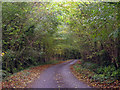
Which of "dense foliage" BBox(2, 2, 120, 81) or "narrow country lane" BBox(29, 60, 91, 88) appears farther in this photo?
"dense foliage" BBox(2, 2, 120, 81)

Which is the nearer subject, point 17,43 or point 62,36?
point 17,43

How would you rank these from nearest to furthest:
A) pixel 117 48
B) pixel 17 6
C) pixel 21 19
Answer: pixel 117 48 → pixel 17 6 → pixel 21 19

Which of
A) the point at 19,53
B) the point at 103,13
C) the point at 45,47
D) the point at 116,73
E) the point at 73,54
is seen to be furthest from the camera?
the point at 73,54

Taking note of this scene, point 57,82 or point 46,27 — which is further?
point 46,27

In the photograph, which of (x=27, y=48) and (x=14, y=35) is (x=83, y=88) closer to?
(x=14, y=35)

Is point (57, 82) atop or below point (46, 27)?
below

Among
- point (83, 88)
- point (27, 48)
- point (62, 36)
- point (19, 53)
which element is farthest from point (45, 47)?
point (83, 88)

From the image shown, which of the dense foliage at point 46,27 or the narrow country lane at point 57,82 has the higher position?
the dense foliage at point 46,27

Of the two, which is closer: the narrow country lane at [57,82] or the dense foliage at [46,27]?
the narrow country lane at [57,82]

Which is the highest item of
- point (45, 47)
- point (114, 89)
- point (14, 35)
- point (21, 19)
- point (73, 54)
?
point (21, 19)

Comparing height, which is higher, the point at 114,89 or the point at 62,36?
the point at 62,36

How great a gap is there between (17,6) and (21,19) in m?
1.49

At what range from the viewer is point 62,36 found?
24641mm

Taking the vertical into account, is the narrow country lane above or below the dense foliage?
below
